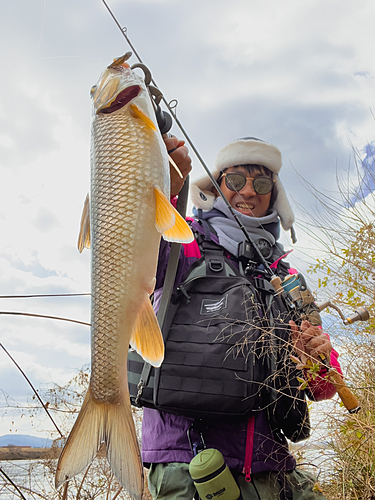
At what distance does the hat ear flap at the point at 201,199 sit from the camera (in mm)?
3283

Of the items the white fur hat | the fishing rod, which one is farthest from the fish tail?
the white fur hat

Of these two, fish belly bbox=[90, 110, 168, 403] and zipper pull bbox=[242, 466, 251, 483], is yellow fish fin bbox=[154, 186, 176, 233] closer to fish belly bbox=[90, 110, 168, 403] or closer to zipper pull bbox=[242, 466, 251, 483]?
fish belly bbox=[90, 110, 168, 403]

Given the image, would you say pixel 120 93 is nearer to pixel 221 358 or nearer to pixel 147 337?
pixel 147 337

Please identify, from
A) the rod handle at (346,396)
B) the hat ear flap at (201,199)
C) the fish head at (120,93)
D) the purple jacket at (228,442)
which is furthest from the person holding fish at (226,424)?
the hat ear flap at (201,199)

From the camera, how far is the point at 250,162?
342 centimetres

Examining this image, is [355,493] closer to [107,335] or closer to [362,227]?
[362,227]

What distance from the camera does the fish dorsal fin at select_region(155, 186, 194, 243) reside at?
1180 millimetres

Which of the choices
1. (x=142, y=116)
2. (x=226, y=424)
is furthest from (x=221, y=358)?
(x=142, y=116)

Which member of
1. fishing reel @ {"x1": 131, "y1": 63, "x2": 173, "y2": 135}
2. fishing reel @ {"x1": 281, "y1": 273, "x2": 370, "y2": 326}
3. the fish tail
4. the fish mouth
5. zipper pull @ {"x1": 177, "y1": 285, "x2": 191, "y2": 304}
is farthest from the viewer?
fishing reel @ {"x1": 281, "y1": 273, "x2": 370, "y2": 326}

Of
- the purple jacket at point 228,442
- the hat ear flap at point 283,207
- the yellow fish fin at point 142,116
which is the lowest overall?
the purple jacket at point 228,442

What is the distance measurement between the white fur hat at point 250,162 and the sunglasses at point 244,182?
0.20m

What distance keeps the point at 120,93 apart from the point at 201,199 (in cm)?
200

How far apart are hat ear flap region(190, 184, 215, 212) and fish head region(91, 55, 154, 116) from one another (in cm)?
187

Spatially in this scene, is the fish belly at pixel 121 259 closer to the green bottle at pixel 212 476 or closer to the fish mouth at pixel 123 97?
the fish mouth at pixel 123 97
